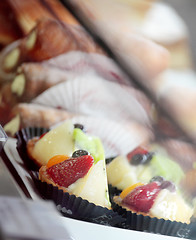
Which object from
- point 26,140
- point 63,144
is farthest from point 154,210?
point 26,140

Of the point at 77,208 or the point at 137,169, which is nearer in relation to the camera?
the point at 77,208

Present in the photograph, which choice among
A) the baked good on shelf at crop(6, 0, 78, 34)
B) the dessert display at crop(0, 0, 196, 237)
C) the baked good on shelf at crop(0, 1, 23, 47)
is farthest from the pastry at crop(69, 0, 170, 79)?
the baked good on shelf at crop(0, 1, 23, 47)

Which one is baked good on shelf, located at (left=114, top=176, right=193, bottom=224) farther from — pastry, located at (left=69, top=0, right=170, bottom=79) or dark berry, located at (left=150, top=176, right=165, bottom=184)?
pastry, located at (left=69, top=0, right=170, bottom=79)

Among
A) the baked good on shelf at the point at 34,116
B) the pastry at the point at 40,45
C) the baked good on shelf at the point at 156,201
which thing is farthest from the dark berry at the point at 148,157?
the pastry at the point at 40,45

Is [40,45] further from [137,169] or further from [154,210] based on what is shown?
[154,210]

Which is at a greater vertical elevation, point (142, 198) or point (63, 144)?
point (63, 144)

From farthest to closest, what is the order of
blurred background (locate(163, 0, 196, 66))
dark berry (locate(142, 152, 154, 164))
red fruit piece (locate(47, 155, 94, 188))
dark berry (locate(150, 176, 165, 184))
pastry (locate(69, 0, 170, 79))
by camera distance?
1. pastry (locate(69, 0, 170, 79))
2. blurred background (locate(163, 0, 196, 66))
3. dark berry (locate(142, 152, 154, 164))
4. dark berry (locate(150, 176, 165, 184))
5. red fruit piece (locate(47, 155, 94, 188))

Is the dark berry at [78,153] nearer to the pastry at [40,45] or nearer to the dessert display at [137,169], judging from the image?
the dessert display at [137,169]
